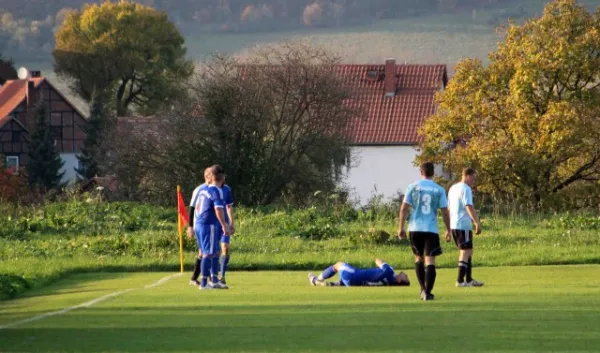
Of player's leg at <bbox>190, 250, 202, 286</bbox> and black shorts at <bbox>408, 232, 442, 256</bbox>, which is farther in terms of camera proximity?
player's leg at <bbox>190, 250, 202, 286</bbox>

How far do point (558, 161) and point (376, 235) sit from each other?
90.6 ft

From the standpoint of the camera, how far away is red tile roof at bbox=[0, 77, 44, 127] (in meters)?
121

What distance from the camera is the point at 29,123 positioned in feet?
383

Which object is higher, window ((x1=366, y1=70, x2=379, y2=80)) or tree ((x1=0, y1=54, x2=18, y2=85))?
tree ((x1=0, y1=54, x2=18, y2=85))

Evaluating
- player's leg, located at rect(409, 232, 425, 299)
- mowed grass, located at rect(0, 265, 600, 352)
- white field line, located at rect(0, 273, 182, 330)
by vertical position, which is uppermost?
player's leg, located at rect(409, 232, 425, 299)

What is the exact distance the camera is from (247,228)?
118 ft

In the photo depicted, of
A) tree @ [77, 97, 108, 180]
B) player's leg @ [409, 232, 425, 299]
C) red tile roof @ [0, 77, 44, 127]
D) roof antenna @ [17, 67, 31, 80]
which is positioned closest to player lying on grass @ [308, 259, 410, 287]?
player's leg @ [409, 232, 425, 299]

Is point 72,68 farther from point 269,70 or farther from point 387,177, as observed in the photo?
point 269,70

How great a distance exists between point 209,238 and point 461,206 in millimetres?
3786

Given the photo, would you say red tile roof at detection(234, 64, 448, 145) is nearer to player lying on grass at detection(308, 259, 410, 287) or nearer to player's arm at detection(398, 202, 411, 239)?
player lying on grass at detection(308, 259, 410, 287)

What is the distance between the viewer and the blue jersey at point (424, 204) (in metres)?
18.5

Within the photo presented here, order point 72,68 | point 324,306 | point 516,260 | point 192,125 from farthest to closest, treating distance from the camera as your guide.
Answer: point 72,68, point 192,125, point 516,260, point 324,306

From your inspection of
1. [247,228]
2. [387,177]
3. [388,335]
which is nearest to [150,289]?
[388,335]

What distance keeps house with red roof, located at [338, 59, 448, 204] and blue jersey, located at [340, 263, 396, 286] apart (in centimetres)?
7725
